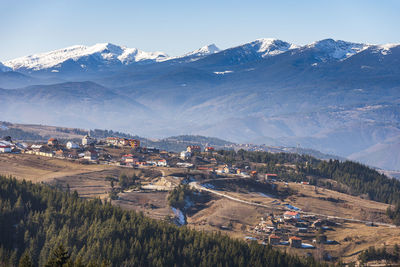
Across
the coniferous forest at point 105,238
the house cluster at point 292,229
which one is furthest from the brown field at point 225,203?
the coniferous forest at point 105,238

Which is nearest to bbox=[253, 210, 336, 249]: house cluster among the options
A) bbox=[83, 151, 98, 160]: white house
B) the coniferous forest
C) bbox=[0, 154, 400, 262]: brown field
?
bbox=[0, 154, 400, 262]: brown field

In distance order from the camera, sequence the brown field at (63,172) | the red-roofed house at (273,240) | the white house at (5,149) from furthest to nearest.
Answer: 1. the white house at (5,149)
2. the brown field at (63,172)
3. the red-roofed house at (273,240)

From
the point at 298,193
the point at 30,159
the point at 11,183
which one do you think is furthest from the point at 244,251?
the point at 30,159

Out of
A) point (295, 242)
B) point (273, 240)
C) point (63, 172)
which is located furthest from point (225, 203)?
point (63, 172)

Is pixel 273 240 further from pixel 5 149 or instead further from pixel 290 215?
pixel 5 149

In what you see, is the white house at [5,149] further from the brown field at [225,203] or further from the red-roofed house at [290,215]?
the red-roofed house at [290,215]

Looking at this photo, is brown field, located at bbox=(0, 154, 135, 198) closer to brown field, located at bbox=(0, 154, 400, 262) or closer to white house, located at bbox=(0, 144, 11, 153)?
brown field, located at bbox=(0, 154, 400, 262)

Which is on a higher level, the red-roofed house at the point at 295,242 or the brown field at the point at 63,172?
the brown field at the point at 63,172

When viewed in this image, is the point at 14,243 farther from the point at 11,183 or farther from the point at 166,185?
the point at 166,185
